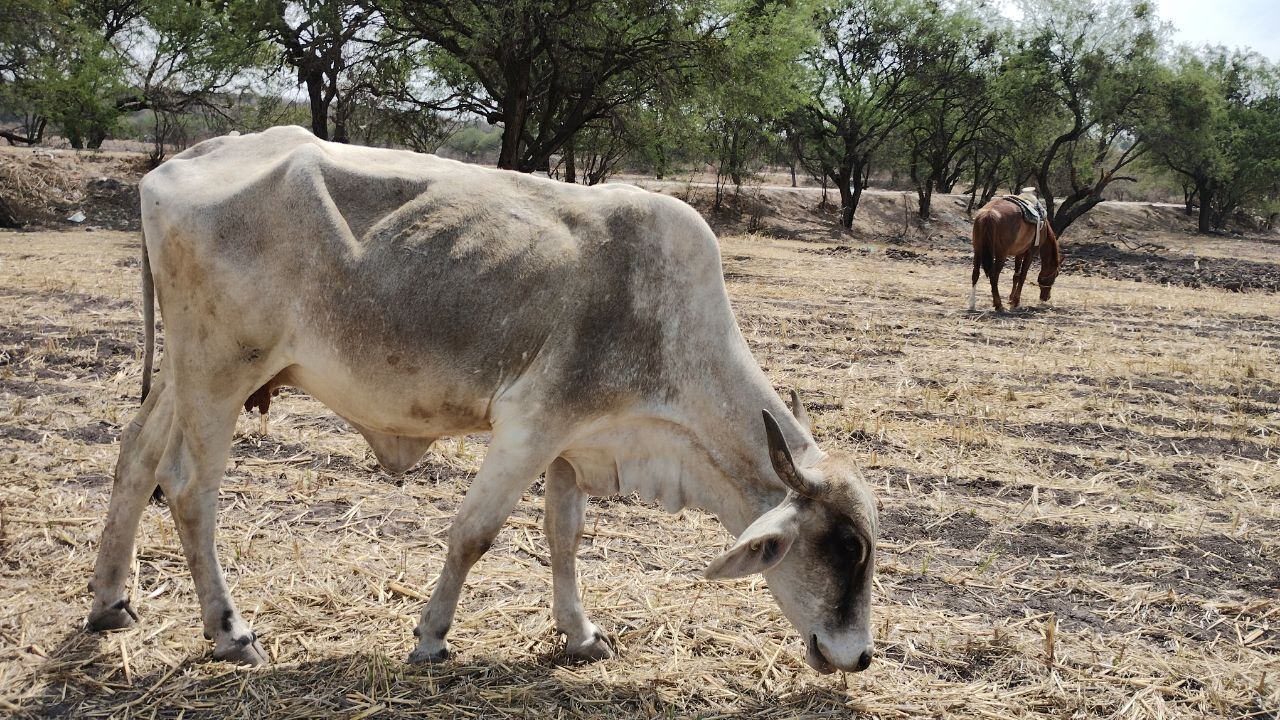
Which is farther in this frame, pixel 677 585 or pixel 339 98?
pixel 339 98

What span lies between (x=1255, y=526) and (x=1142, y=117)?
32935mm

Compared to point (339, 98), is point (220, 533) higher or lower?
lower

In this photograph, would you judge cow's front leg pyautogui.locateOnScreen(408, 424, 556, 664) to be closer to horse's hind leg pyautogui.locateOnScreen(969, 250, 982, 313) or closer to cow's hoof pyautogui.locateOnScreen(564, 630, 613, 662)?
cow's hoof pyautogui.locateOnScreen(564, 630, 613, 662)

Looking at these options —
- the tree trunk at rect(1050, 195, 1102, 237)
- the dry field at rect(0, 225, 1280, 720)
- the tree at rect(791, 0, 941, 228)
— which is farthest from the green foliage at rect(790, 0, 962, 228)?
the dry field at rect(0, 225, 1280, 720)

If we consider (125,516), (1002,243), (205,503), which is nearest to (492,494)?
(205,503)

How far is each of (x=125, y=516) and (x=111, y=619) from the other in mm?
435

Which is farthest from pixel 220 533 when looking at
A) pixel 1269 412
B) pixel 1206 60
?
pixel 1206 60

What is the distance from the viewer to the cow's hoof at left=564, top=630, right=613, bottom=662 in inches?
167

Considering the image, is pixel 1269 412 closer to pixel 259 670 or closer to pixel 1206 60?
pixel 259 670

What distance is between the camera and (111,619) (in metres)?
4.18

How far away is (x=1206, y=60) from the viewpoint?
46656 millimetres

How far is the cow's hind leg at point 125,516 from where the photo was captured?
13.7ft

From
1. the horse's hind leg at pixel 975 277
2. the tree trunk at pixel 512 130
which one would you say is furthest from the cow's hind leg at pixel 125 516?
the tree trunk at pixel 512 130

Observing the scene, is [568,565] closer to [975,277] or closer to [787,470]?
[787,470]
